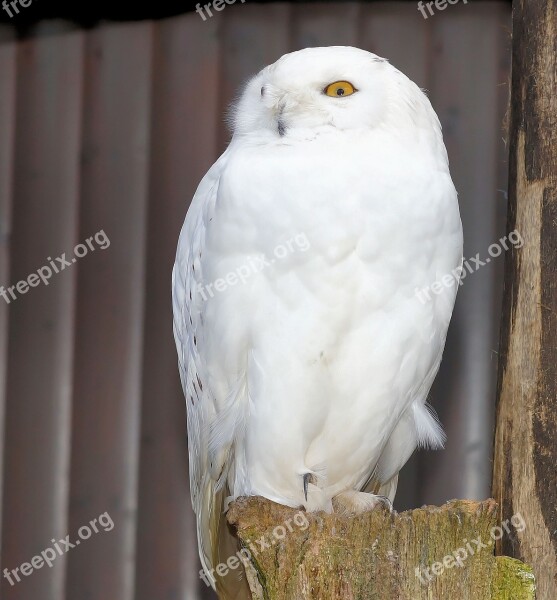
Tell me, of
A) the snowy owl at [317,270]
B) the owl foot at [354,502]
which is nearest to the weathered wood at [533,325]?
the snowy owl at [317,270]

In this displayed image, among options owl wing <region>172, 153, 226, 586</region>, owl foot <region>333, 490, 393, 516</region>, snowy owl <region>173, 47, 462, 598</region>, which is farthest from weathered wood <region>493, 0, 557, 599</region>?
owl wing <region>172, 153, 226, 586</region>

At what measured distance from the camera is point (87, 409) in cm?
355

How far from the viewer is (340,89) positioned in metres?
2.58

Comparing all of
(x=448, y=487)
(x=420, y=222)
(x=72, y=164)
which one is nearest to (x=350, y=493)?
(x=448, y=487)

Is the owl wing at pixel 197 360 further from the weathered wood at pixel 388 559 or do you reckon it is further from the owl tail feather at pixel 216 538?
the weathered wood at pixel 388 559

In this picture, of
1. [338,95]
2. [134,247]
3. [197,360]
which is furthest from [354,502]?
[134,247]

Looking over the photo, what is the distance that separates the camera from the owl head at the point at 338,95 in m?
2.58

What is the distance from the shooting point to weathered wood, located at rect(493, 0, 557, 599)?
2406mm

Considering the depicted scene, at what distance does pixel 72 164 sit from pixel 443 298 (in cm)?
173

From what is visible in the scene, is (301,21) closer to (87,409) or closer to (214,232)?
(214,232)

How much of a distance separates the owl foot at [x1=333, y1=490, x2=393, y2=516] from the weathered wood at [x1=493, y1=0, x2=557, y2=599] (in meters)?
0.42

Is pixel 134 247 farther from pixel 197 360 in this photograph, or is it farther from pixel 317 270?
pixel 317 270

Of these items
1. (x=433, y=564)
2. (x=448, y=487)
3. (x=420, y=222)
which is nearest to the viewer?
(x=433, y=564)

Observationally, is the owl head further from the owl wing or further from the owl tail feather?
the owl tail feather
